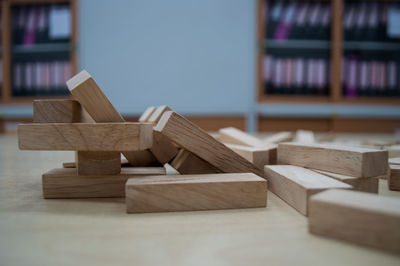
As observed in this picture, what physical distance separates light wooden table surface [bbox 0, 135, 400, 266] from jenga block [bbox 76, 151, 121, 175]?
75mm

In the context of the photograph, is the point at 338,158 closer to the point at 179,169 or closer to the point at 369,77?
the point at 179,169

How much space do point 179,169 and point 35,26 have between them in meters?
3.57

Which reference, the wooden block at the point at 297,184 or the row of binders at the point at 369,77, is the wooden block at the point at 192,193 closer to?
the wooden block at the point at 297,184

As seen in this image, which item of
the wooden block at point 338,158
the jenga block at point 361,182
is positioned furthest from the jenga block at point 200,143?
the jenga block at point 361,182

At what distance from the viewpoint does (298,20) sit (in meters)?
3.54

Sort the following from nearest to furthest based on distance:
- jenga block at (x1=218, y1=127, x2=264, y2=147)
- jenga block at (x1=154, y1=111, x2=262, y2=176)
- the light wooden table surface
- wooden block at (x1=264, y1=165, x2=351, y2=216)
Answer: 1. the light wooden table surface
2. wooden block at (x1=264, y1=165, x2=351, y2=216)
3. jenga block at (x1=154, y1=111, x2=262, y2=176)
4. jenga block at (x1=218, y1=127, x2=264, y2=147)

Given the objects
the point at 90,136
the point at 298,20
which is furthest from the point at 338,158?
the point at 298,20

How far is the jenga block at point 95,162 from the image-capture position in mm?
735

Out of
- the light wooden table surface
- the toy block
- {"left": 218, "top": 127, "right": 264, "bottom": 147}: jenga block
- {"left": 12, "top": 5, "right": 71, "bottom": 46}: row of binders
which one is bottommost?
the light wooden table surface

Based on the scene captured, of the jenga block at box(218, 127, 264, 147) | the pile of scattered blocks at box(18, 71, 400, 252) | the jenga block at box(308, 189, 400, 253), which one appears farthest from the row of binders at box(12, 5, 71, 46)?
the jenga block at box(308, 189, 400, 253)

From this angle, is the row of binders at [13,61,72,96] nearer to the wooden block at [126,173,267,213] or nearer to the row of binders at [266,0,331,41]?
the row of binders at [266,0,331,41]

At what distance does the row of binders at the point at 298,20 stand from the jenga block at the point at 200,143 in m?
3.01

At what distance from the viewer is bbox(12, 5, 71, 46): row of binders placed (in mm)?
3565

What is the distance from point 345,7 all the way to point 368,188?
3416mm
